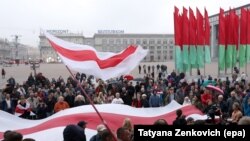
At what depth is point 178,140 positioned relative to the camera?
132 inches

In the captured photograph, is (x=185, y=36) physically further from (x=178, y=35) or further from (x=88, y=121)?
(x=88, y=121)

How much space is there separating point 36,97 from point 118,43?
380ft

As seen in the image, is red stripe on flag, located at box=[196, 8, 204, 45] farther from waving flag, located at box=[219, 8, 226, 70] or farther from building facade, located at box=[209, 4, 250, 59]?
building facade, located at box=[209, 4, 250, 59]

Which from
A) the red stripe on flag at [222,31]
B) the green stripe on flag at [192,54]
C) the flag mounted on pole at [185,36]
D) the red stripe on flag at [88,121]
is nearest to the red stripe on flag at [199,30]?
the green stripe on flag at [192,54]

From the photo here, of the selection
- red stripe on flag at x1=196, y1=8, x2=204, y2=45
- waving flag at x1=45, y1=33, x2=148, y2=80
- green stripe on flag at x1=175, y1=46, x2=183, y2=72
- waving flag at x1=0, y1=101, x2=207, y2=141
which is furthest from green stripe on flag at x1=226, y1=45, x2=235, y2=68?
waving flag at x1=45, y1=33, x2=148, y2=80

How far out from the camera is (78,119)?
8.89 meters

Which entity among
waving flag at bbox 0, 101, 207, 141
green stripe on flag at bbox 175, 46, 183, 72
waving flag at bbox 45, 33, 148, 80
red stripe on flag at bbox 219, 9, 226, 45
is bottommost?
waving flag at bbox 0, 101, 207, 141

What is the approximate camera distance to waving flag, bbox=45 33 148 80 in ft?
23.2

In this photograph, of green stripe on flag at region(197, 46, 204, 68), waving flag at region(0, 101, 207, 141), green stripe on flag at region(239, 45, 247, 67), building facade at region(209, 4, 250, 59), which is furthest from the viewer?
building facade at region(209, 4, 250, 59)

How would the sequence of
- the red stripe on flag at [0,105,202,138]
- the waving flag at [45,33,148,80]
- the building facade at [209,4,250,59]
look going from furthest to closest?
the building facade at [209,4,250,59] → the red stripe on flag at [0,105,202,138] → the waving flag at [45,33,148,80]

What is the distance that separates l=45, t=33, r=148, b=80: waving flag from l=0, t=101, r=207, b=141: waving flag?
1230 millimetres

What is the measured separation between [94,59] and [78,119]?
6.32 feet

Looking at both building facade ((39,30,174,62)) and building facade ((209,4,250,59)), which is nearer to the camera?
building facade ((209,4,250,59))

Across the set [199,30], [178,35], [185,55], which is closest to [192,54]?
[185,55]
